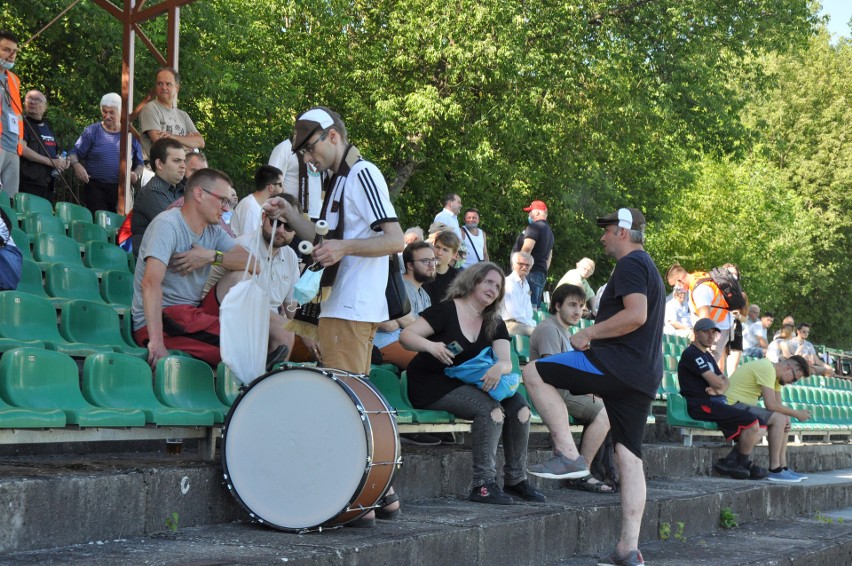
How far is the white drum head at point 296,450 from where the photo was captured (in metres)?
4.17

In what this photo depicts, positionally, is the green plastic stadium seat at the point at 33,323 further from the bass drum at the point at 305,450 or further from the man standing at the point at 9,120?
the man standing at the point at 9,120

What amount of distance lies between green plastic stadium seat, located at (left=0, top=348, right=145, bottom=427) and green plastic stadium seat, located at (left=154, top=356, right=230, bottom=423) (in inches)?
15.0

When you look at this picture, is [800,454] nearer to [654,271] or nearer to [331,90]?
[654,271]

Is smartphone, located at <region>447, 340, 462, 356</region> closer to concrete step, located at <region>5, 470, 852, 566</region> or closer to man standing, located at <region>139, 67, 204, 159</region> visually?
concrete step, located at <region>5, 470, 852, 566</region>

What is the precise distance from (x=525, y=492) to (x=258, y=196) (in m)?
2.36

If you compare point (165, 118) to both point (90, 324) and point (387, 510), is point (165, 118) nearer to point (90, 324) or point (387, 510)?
point (90, 324)

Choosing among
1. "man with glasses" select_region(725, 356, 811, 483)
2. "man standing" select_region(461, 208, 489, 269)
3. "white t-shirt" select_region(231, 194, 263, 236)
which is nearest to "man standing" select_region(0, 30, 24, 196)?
"white t-shirt" select_region(231, 194, 263, 236)

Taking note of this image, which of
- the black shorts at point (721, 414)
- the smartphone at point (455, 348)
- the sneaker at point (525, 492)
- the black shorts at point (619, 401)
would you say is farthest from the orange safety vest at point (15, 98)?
the black shorts at point (721, 414)

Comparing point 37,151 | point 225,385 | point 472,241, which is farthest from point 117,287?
point 472,241

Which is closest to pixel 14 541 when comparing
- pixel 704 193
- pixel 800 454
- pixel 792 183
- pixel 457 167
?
pixel 800 454

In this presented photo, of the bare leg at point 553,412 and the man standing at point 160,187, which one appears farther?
the man standing at point 160,187

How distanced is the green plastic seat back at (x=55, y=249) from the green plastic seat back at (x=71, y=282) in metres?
0.43

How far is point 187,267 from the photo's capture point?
17.8ft

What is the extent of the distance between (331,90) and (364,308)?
1973cm
